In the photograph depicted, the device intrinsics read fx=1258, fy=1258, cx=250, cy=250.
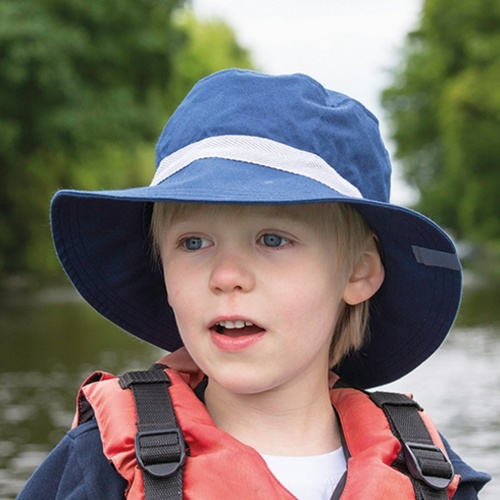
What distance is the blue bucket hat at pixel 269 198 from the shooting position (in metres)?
2.07

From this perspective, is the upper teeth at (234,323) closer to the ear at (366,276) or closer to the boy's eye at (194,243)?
the boy's eye at (194,243)

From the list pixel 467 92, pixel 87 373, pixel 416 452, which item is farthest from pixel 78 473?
pixel 467 92

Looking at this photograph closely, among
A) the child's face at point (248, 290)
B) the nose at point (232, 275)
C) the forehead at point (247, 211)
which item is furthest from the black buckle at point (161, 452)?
the forehead at point (247, 211)

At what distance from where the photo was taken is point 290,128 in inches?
83.5

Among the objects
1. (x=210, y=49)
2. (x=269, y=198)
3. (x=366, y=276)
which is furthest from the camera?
(x=210, y=49)

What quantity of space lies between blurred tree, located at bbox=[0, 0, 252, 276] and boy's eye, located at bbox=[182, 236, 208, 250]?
19272 millimetres

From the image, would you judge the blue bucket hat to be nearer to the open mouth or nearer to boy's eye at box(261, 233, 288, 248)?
boy's eye at box(261, 233, 288, 248)

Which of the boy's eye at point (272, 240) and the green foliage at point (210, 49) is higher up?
the green foliage at point (210, 49)

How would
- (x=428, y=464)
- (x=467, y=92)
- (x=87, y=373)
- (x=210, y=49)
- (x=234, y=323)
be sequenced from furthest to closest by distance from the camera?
(x=210, y=49), (x=467, y=92), (x=87, y=373), (x=428, y=464), (x=234, y=323)

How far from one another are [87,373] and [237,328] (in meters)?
10.7

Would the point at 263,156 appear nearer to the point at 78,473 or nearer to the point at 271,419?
the point at 271,419

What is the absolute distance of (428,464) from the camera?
7.20ft

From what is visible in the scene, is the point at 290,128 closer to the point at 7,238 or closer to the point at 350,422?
the point at 350,422

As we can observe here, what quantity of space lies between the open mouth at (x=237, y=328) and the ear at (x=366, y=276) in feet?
0.94
